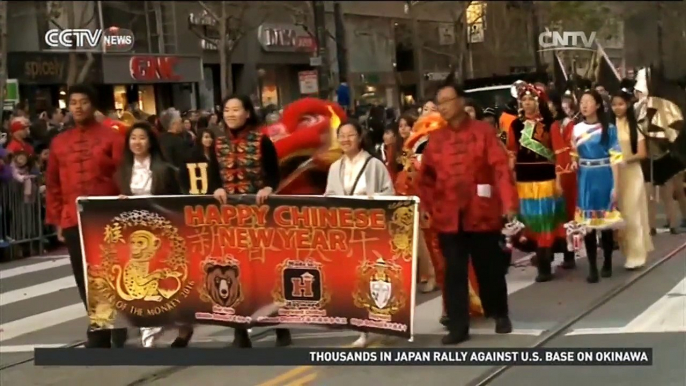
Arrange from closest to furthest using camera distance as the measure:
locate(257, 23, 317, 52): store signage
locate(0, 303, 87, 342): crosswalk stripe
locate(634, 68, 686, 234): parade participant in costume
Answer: locate(634, 68, 686, 234): parade participant in costume, locate(0, 303, 87, 342): crosswalk stripe, locate(257, 23, 317, 52): store signage

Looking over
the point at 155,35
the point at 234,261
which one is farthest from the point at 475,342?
the point at 155,35

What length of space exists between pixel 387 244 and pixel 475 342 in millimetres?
1005

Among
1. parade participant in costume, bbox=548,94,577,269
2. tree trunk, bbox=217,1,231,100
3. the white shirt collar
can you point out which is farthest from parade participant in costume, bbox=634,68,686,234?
tree trunk, bbox=217,1,231,100

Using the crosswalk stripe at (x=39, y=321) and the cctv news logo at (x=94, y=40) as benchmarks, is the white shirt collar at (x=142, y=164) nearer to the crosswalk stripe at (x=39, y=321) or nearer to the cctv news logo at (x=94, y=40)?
the crosswalk stripe at (x=39, y=321)

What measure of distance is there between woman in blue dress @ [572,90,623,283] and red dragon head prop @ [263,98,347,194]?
274cm

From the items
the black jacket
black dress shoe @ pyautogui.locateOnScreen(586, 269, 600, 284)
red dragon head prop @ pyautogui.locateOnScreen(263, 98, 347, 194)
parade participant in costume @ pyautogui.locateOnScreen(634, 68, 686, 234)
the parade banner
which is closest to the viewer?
parade participant in costume @ pyautogui.locateOnScreen(634, 68, 686, 234)

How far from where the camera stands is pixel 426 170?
27.3 feet

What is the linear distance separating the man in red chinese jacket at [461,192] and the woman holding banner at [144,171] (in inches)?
75.3

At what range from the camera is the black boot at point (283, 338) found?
8.41 meters

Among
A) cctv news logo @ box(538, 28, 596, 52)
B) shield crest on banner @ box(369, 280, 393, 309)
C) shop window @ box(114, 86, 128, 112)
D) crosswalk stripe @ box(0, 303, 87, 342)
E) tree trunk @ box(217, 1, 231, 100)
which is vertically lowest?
crosswalk stripe @ box(0, 303, 87, 342)

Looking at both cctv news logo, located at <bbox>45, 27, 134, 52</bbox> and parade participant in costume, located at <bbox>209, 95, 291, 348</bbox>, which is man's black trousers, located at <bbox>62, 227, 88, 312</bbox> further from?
cctv news logo, located at <bbox>45, 27, 134, 52</bbox>

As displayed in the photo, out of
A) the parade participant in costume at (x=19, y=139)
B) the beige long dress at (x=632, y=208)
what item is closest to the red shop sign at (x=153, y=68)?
the parade participant in costume at (x=19, y=139)

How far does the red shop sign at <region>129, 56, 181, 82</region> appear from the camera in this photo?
23.0 metres

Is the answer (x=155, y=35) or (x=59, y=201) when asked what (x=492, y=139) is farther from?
(x=155, y=35)
